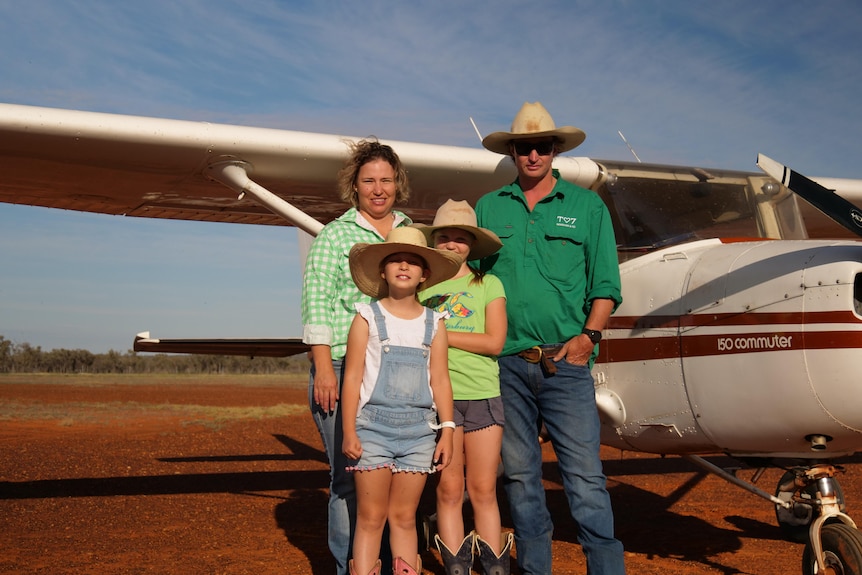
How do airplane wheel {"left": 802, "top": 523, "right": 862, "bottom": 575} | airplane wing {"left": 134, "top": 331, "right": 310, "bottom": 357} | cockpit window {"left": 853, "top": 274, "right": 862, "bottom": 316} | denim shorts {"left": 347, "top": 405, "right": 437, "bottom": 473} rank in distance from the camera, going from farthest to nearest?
1. airplane wing {"left": 134, "top": 331, "right": 310, "bottom": 357}
2. airplane wheel {"left": 802, "top": 523, "right": 862, "bottom": 575}
3. cockpit window {"left": 853, "top": 274, "right": 862, "bottom": 316}
4. denim shorts {"left": 347, "top": 405, "right": 437, "bottom": 473}

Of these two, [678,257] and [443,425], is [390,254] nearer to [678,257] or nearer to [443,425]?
[443,425]

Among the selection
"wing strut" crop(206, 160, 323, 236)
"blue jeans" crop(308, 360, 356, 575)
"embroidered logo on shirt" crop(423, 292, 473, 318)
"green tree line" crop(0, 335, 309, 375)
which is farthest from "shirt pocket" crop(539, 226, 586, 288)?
"green tree line" crop(0, 335, 309, 375)

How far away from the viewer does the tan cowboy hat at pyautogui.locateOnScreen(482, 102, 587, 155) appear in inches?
137

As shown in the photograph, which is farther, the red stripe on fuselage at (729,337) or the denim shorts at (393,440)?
the red stripe on fuselage at (729,337)

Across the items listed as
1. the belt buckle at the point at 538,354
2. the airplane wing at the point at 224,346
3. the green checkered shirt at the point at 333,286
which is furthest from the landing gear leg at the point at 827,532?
the airplane wing at the point at 224,346

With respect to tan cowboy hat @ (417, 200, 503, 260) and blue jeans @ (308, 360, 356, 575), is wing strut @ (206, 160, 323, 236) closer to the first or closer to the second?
tan cowboy hat @ (417, 200, 503, 260)

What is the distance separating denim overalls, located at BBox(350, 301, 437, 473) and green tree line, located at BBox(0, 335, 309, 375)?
46.1 metres

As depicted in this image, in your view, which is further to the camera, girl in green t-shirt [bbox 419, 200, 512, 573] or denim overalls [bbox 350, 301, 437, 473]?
girl in green t-shirt [bbox 419, 200, 512, 573]

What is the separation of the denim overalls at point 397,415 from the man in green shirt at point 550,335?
0.49 metres

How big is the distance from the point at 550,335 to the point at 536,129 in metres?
0.88

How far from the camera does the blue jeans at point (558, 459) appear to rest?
10.6 ft

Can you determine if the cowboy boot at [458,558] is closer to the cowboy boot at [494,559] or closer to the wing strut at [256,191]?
the cowboy boot at [494,559]

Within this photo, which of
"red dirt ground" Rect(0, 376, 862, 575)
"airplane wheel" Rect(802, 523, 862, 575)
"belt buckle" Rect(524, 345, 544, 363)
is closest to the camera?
"belt buckle" Rect(524, 345, 544, 363)

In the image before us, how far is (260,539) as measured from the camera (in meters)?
5.60
